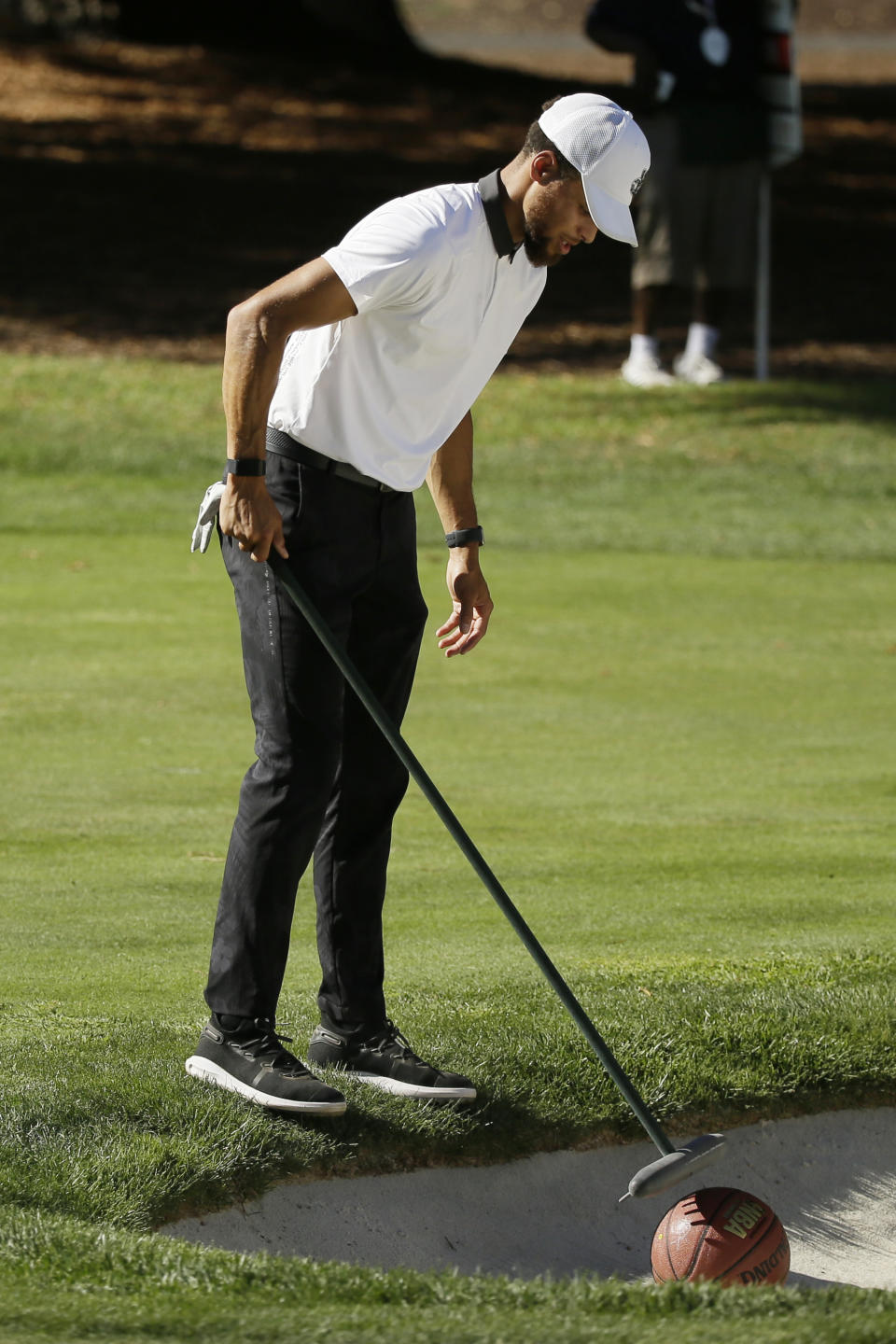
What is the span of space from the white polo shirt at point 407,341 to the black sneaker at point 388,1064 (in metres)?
1.15

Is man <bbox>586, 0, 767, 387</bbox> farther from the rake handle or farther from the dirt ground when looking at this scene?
the rake handle

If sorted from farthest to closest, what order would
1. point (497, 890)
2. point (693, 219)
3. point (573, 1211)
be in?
point (693, 219) < point (573, 1211) < point (497, 890)

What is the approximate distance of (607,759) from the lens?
6793 mm

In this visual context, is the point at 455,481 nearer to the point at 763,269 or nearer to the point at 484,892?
the point at 484,892

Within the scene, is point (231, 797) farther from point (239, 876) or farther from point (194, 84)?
point (194, 84)

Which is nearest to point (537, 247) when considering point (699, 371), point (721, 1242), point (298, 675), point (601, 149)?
point (601, 149)

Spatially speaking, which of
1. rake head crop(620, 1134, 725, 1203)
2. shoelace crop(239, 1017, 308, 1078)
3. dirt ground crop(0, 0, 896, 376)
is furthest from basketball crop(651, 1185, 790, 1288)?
dirt ground crop(0, 0, 896, 376)

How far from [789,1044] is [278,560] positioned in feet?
5.38

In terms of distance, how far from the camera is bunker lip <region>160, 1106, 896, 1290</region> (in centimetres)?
371

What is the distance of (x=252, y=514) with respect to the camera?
11.7 ft

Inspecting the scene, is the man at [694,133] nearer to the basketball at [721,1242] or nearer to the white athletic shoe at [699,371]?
the white athletic shoe at [699,371]

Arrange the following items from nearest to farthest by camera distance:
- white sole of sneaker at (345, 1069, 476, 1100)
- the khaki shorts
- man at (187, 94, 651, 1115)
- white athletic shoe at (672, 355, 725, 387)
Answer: man at (187, 94, 651, 1115) < white sole of sneaker at (345, 1069, 476, 1100) < the khaki shorts < white athletic shoe at (672, 355, 725, 387)

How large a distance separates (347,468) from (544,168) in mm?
678

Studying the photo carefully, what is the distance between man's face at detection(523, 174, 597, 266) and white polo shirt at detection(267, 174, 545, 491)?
5cm
